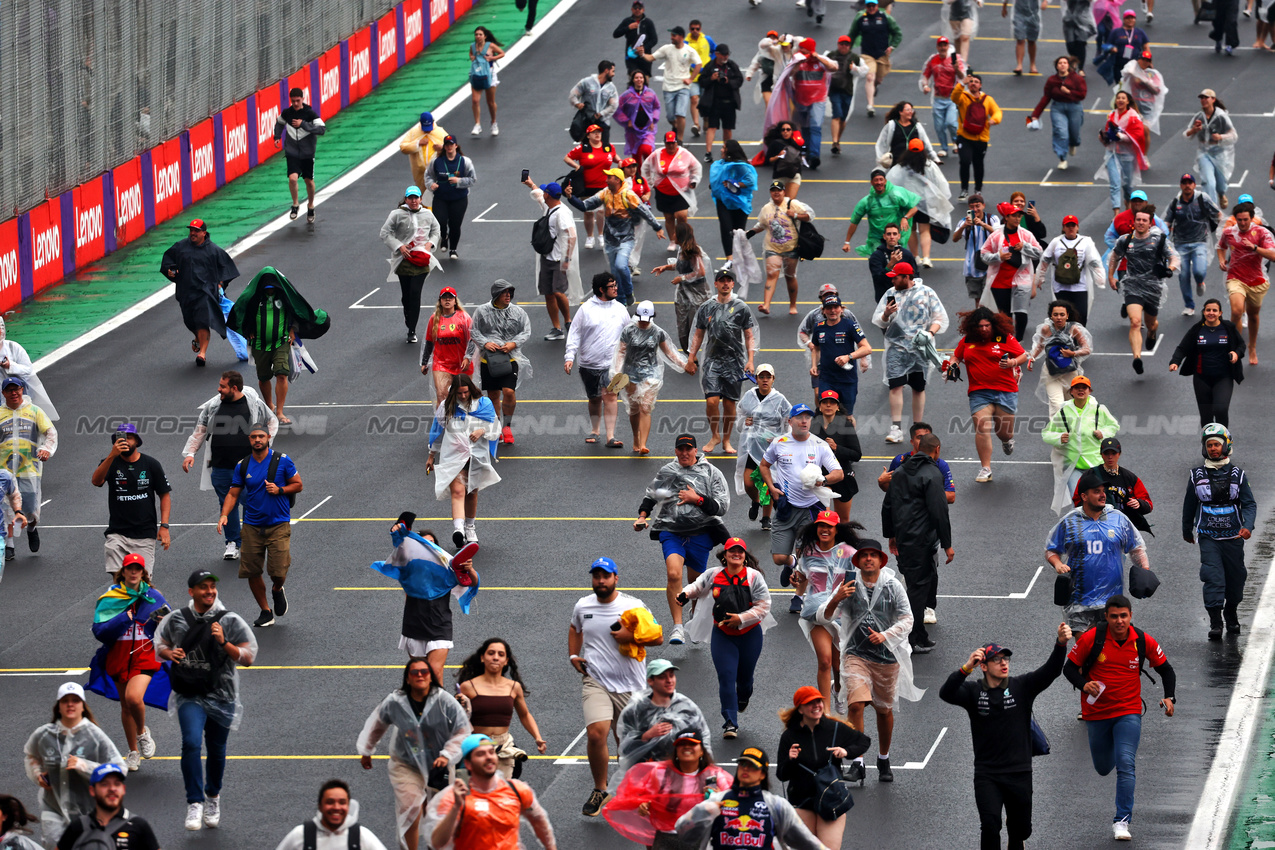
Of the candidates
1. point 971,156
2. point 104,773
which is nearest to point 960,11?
point 971,156

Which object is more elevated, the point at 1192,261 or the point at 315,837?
the point at 315,837

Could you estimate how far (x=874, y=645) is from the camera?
547 inches

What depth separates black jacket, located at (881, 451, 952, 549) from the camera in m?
15.9

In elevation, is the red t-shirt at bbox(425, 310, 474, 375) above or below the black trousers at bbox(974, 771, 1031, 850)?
below

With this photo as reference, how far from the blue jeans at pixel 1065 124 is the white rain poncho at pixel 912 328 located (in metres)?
11.0

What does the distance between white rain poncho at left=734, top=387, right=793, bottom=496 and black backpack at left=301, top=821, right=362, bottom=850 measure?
8246 mm

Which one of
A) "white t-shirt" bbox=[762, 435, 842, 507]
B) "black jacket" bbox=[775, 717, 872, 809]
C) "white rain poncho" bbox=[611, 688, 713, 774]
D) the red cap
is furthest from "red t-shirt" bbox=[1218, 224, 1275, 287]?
"white rain poncho" bbox=[611, 688, 713, 774]

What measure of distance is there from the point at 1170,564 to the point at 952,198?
41.9 feet

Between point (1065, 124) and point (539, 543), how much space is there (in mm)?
15264

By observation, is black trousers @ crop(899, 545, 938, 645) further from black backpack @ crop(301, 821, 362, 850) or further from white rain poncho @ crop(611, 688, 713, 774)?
black backpack @ crop(301, 821, 362, 850)

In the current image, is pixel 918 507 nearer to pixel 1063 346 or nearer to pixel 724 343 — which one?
pixel 1063 346

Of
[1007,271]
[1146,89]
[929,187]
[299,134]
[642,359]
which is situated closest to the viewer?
[642,359]

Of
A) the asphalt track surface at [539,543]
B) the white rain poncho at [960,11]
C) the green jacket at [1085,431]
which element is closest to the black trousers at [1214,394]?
the asphalt track surface at [539,543]

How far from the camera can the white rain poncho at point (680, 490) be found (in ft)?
53.6
